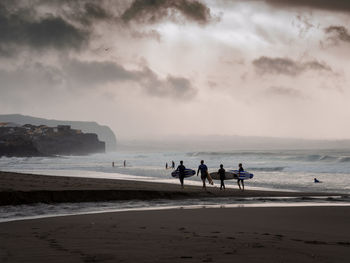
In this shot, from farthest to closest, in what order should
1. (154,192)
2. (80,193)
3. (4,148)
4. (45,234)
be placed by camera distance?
(4,148) < (154,192) < (80,193) < (45,234)

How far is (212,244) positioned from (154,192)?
436 inches

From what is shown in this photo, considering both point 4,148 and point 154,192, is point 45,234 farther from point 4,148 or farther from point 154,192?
point 4,148

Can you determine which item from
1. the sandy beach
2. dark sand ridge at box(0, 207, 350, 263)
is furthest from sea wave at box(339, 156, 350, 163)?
dark sand ridge at box(0, 207, 350, 263)

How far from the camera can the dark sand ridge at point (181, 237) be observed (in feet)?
20.6

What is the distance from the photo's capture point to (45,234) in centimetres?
845

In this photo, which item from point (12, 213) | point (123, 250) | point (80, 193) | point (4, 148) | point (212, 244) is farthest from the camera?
point (4, 148)

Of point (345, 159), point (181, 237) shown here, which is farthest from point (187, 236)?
point (345, 159)

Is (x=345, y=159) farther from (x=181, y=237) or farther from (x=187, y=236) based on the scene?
(x=181, y=237)

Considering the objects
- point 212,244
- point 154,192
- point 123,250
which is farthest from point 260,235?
point 154,192

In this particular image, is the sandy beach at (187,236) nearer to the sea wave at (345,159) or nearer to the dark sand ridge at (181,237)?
the dark sand ridge at (181,237)

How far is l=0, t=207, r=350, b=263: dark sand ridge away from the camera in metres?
6.28

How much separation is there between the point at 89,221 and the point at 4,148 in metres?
129

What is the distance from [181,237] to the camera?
8188 millimetres

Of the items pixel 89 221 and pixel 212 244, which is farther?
pixel 89 221
